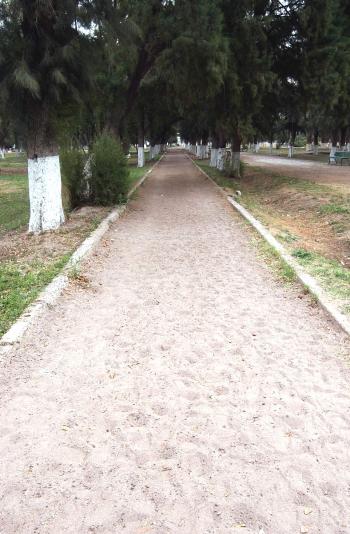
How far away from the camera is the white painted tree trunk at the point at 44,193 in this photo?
28.3 feet

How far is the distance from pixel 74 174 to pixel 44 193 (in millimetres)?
3304

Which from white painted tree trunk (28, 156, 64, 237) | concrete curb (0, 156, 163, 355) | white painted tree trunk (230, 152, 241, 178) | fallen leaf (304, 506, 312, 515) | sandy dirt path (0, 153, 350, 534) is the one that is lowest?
fallen leaf (304, 506, 312, 515)

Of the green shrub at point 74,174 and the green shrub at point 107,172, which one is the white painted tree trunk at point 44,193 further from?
the green shrub at point 107,172

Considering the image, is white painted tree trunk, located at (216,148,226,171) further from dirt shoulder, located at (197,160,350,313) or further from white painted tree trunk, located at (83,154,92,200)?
white painted tree trunk, located at (83,154,92,200)

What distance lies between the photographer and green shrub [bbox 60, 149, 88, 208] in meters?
11.8

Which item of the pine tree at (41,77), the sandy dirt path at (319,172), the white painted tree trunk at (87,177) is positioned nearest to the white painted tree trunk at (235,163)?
the sandy dirt path at (319,172)

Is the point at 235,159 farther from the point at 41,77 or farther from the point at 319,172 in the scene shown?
the point at 41,77

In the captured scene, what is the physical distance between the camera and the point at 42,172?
8.62 m

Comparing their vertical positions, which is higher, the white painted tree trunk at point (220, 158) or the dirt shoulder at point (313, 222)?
the white painted tree trunk at point (220, 158)

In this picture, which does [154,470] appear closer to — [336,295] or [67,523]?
[67,523]

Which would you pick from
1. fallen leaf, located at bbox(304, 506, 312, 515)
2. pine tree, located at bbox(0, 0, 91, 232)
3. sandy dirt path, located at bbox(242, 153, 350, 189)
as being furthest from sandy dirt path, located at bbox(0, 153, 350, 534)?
sandy dirt path, located at bbox(242, 153, 350, 189)

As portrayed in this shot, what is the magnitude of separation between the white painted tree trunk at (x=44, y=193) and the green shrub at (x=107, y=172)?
9.75 feet

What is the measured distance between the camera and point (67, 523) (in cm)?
236

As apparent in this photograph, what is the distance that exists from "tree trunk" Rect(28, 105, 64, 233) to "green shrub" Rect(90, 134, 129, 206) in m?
Answer: 2.96
